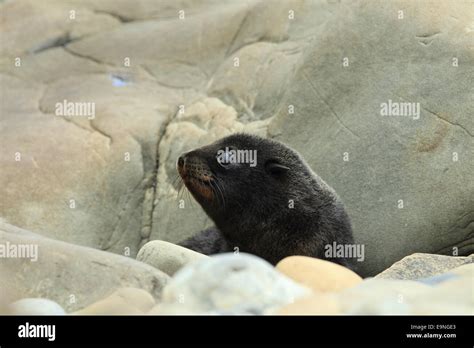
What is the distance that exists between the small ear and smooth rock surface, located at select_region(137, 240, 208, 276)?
177 centimetres

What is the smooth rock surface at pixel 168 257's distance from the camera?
8070 millimetres

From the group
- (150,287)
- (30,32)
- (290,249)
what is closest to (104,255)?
(150,287)

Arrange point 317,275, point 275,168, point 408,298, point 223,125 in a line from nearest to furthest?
point 408,298 → point 317,275 → point 275,168 → point 223,125

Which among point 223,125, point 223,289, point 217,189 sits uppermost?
point 223,125

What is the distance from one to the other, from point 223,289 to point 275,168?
467 cm

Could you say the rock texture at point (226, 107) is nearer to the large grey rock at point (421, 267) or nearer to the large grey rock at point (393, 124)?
the large grey rock at point (393, 124)

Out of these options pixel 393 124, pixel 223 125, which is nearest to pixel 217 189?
pixel 393 124

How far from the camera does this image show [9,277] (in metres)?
6.81

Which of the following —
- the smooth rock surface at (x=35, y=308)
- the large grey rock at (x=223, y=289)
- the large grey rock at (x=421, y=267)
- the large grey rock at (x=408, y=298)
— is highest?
the large grey rock at (x=223, y=289)

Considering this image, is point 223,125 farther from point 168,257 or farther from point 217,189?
point 168,257

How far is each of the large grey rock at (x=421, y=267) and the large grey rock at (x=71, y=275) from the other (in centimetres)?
311

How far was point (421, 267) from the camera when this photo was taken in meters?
9.16

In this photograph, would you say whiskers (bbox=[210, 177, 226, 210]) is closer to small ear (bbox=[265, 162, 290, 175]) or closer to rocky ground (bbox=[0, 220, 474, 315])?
small ear (bbox=[265, 162, 290, 175])

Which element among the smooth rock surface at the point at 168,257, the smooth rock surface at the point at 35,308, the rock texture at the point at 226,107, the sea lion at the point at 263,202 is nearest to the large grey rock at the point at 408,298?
the smooth rock surface at the point at 35,308
